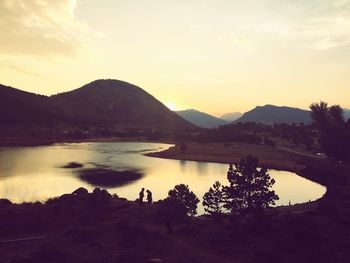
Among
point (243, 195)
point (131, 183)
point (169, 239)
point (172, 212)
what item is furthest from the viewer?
point (131, 183)

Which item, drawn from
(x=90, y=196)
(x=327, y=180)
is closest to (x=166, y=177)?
(x=327, y=180)

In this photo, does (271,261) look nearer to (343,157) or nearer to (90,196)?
(90,196)

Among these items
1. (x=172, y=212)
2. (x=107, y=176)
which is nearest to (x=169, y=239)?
(x=172, y=212)

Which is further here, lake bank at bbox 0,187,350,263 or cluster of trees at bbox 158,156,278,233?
cluster of trees at bbox 158,156,278,233

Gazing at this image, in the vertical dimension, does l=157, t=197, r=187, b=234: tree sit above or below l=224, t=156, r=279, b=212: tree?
below

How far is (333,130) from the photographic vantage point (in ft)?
247

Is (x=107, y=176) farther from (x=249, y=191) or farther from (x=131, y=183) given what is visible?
(x=249, y=191)

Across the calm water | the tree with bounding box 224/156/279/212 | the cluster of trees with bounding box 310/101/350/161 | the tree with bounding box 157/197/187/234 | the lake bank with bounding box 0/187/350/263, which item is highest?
the cluster of trees with bounding box 310/101/350/161

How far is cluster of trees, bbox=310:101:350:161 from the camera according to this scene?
73.5m

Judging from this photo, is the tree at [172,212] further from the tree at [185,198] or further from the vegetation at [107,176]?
the vegetation at [107,176]

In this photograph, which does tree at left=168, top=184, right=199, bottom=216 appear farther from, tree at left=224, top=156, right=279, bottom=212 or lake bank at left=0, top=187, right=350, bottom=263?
tree at left=224, top=156, right=279, bottom=212

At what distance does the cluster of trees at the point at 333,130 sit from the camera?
73.5 m

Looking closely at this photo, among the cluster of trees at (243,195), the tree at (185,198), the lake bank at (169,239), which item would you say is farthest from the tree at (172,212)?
the tree at (185,198)

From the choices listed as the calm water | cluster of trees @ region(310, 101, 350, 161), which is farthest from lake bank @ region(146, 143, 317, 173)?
cluster of trees @ region(310, 101, 350, 161)
